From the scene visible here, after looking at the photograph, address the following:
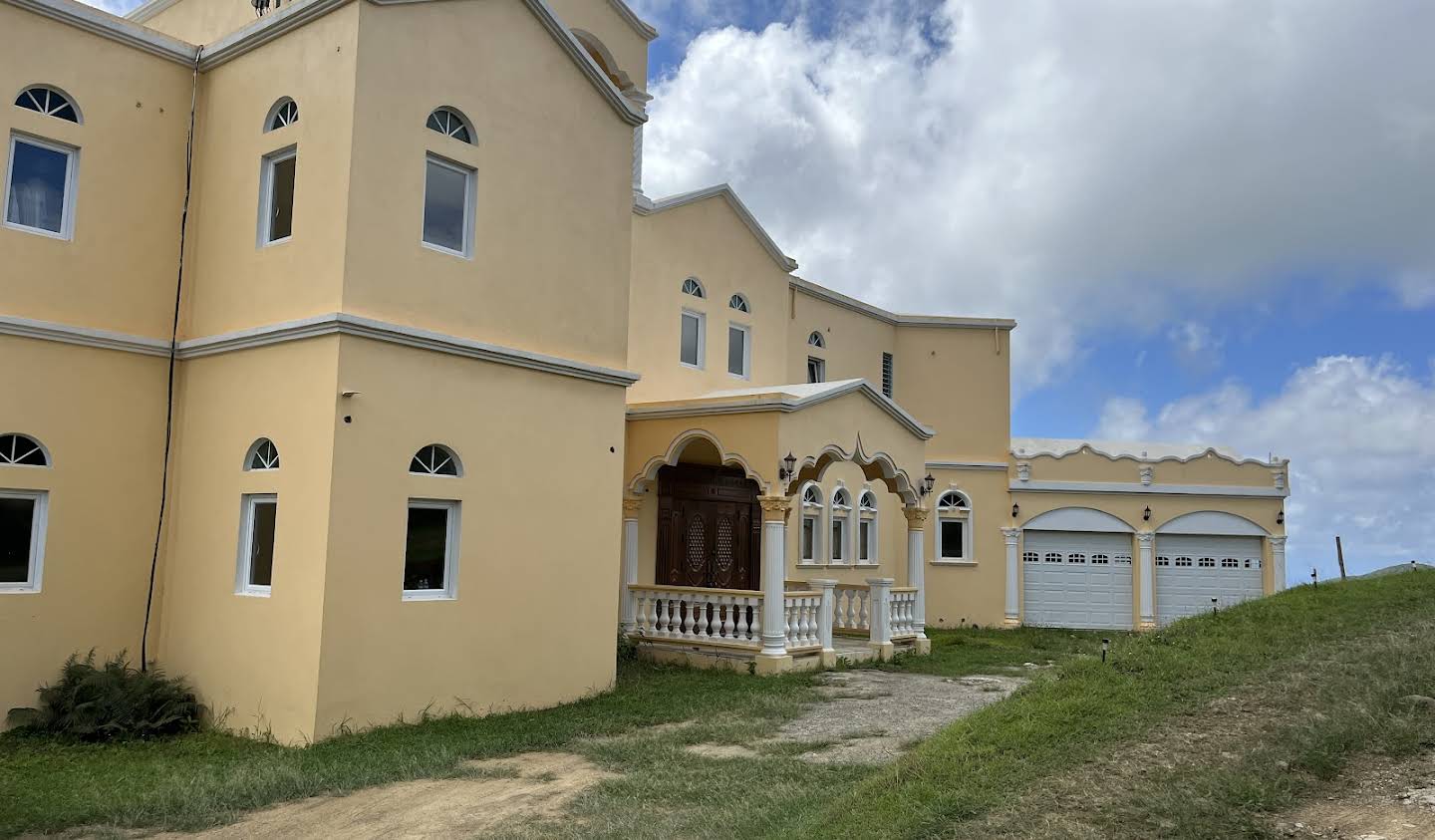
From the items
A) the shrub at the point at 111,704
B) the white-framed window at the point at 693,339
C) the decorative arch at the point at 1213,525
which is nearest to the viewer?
the shrub at the point at 111,704

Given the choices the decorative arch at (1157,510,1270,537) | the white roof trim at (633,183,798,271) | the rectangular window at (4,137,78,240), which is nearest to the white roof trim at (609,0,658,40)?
the white roof trim at (633,183,798,271)

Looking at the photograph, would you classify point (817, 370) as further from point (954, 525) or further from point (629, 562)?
point (629, 562)

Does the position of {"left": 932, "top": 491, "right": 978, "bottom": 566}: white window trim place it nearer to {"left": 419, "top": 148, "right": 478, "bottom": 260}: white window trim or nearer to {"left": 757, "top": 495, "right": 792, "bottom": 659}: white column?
{"left": 757, "top": 495, "right": 792, "bottom": 659}: white column

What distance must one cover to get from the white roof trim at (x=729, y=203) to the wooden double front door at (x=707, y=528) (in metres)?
3.78

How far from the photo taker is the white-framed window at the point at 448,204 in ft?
36.0

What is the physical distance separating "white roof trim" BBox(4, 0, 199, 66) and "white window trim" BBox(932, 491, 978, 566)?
52.9 ft

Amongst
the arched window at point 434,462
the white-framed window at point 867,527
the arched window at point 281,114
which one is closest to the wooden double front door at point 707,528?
the white-framed window at point 867,527

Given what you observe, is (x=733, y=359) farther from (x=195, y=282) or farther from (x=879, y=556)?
(x=195, y=282)

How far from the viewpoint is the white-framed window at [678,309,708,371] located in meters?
17.1

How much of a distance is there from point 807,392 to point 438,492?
5.83 metres

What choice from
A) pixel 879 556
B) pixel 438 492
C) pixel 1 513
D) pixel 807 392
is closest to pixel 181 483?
pixel 1 513

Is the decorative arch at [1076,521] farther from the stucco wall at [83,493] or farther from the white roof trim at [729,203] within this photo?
the stucco wall at [83,493]

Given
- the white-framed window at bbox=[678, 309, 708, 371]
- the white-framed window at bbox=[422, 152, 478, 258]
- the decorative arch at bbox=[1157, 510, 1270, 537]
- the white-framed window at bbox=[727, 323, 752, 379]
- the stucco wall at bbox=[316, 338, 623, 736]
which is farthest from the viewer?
the decorative arch at bbox=[1157, 510, 1270, 537]

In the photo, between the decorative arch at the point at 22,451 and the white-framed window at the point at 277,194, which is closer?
the decorative arch at the point at 22,451
